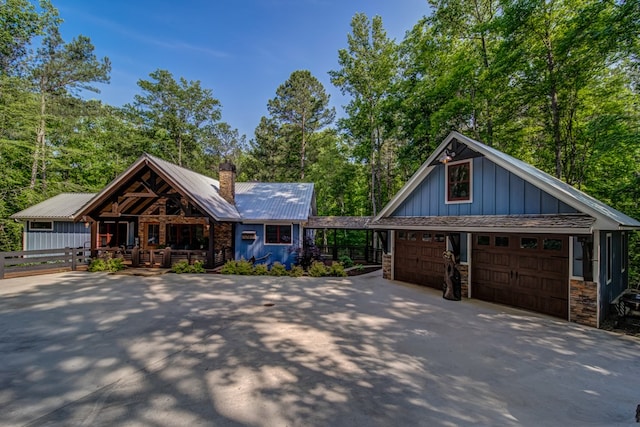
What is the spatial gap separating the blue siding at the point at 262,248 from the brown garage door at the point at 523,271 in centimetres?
817

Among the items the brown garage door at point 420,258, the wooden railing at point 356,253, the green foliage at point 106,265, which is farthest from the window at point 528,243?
the green foliage at point 106,265

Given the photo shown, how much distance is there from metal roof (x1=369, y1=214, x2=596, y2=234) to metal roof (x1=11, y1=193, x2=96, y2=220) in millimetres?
17075

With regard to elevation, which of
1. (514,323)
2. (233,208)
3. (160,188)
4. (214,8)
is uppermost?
(214,8)

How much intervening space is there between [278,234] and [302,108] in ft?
54.5

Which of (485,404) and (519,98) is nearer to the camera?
(485,404)

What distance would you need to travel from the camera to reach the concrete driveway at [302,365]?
10.7 ft

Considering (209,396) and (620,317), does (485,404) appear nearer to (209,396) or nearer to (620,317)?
(209,396)

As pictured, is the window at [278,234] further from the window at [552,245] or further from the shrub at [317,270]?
the window at [552,245]

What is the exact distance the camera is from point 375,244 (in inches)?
738

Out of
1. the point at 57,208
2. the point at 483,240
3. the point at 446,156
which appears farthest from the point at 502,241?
the point at 57,208

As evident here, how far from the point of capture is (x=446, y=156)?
9406 millimetres

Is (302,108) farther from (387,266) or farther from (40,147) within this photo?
(387,266)

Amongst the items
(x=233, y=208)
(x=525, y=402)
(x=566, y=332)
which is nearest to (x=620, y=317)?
(x=566, y=332)

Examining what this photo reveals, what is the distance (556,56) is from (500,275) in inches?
410
